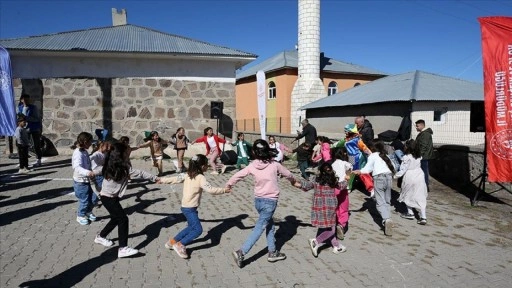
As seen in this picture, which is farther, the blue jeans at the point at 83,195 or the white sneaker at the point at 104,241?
the blue jeans at the point at 83,195

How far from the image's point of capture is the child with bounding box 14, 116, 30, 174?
1012 cm

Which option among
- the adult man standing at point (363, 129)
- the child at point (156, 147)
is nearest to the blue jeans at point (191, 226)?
the adult man standing at point (363, 129)

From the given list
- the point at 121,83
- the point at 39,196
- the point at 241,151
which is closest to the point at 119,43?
the point at 121,83

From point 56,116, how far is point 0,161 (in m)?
2.48

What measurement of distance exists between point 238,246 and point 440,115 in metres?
16.9

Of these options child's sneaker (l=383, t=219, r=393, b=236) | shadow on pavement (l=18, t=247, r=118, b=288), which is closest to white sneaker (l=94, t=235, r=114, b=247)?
shadow on pavement (l=18, t=247, r=118, b=288)

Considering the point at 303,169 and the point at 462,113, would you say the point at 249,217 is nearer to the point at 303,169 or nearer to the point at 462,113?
the point at 303,169

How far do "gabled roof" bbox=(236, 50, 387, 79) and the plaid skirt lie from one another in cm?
3016

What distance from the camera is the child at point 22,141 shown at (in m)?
10.1

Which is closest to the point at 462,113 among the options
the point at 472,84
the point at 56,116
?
the point at 472,84

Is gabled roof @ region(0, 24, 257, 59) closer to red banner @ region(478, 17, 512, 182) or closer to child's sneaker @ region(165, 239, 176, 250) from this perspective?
red banner @ region(478, 17, 512, 182)

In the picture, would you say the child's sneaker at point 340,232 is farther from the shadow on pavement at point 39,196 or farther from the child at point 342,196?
the shadow on pavement at point 39,196

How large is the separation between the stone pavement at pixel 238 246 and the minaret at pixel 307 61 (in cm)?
2371

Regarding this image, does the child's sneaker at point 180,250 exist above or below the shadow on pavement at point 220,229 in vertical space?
above
